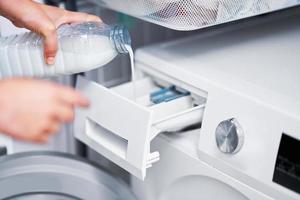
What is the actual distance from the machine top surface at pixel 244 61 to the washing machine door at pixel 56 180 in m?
0.25

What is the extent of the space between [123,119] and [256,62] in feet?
1.00

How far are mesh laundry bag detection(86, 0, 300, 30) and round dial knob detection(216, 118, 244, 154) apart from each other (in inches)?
7.6

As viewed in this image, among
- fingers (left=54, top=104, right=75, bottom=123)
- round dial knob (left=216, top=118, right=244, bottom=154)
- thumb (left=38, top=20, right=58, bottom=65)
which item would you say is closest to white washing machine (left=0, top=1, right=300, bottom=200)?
round dial knob (left=216, top=118, right=244, bottom=154)

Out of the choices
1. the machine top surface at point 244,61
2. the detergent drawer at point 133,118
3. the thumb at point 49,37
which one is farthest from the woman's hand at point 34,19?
the machine top surface at point 244,61

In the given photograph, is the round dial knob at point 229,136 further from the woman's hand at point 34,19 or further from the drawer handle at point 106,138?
the woman's hand at point 34,19

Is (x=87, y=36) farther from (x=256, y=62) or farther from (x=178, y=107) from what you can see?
(x=256, y=62)

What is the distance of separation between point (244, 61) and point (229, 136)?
217 mm

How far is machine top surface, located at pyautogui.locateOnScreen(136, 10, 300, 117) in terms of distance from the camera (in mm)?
850

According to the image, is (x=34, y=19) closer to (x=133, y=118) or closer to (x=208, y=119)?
(x=133, y=118)

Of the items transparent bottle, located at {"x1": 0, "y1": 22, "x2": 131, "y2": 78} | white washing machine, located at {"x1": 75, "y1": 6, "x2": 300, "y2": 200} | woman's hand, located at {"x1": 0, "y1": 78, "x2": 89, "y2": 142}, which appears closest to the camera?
woman's hand, located at {"x1": 0, "y1": 78, "x2": 89, "y2": 142}

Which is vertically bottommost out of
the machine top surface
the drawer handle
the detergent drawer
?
the drawer handle

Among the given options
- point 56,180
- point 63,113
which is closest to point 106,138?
point 56,180

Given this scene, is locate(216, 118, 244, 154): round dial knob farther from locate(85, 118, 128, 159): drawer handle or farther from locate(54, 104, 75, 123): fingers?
locate(54, 104, 75, 123): fingers

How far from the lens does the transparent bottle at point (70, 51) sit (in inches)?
35.5
